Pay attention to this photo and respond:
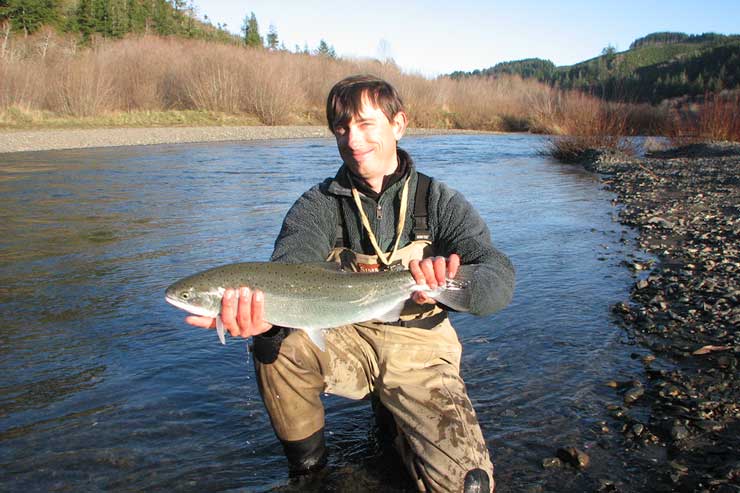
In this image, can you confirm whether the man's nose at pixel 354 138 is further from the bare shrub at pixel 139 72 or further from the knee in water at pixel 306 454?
the bare shrub at pixel 139 72

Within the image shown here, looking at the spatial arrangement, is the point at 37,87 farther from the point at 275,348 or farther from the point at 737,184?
the point at 275,348

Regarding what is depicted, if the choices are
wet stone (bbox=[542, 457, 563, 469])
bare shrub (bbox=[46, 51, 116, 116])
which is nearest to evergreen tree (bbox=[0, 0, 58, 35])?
bare shrub (bbox=[46, 51, 116, 116])

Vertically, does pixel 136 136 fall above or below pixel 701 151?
above

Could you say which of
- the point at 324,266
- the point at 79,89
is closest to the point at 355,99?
the point at 324,266

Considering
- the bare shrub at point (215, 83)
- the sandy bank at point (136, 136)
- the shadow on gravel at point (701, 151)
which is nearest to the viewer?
the shadow on gravel at point (701, 151)

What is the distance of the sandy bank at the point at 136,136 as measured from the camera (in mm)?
26859

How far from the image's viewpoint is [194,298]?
3.04 metres

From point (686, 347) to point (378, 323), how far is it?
2770 millimetres

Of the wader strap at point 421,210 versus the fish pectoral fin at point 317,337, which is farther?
the wader strap at point 421,210

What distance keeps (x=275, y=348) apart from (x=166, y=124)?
125 feet

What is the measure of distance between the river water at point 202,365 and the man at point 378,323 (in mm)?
540

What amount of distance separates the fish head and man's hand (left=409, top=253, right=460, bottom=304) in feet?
3.19

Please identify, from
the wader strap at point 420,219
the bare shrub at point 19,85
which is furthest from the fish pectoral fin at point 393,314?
the bare shrub at point 19,85

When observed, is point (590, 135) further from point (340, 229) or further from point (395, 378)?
point (395, 378)
